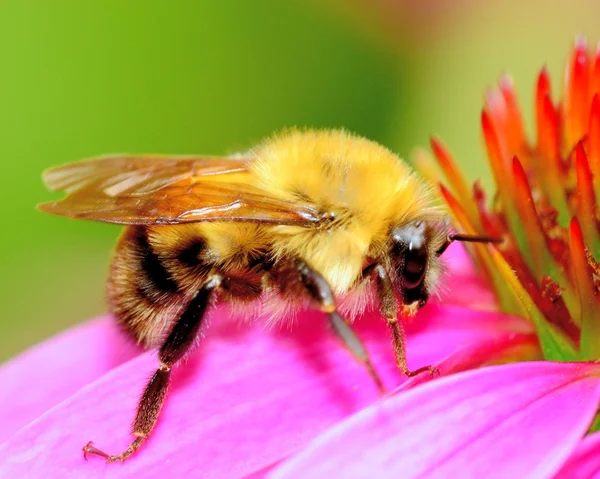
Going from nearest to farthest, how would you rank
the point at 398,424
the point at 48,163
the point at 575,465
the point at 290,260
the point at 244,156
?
1. the point at 398,424
2. the point at 575,465
3. the point at 290,260
4. the point at 244,156
5. the point at 48,163

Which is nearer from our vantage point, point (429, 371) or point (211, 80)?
point (429, 371)

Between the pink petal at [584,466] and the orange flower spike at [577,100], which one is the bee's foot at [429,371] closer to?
the pink petal at [584,466]

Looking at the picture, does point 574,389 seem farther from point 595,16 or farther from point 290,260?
point 595,16

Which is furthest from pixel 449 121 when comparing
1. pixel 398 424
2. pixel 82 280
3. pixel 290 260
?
pixel 398 424

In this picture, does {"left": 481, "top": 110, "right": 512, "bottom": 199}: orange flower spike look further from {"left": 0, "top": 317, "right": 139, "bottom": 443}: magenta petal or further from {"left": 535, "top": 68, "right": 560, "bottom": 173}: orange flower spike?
{"left": 0, "top": 317, "right": 139, "bottom": 443}: magenta petal

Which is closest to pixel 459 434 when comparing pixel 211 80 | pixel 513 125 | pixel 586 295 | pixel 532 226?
pixel 586 295

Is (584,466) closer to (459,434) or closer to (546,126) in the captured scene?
(459,434)

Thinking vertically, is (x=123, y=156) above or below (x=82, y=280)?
above
